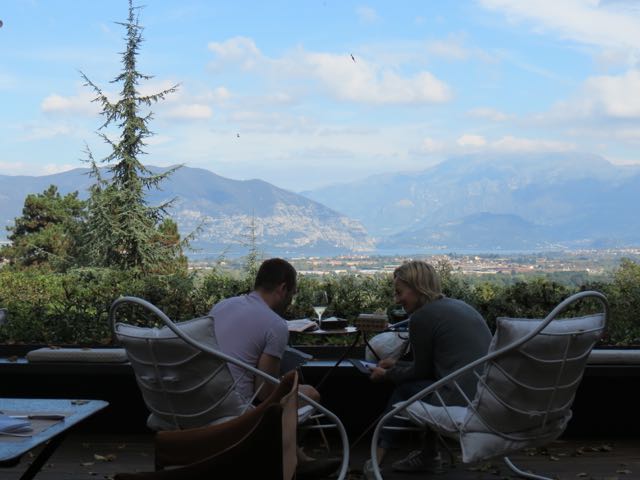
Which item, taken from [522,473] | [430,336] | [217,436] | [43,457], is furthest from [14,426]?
[522,473]

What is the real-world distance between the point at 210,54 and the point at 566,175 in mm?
83402

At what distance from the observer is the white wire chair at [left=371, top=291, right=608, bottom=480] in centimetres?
356

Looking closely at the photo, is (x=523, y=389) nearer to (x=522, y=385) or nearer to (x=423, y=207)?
(x=522, y=385)

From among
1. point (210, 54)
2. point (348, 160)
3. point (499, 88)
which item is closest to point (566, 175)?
point (499, 88)

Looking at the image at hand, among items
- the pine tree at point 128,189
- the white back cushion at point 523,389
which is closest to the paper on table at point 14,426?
the white back cushion at point 523,389

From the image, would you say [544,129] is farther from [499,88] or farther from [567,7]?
[567,7]

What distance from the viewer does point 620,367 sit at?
529cm

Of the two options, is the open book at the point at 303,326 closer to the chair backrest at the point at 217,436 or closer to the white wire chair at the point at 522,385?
the white wire chair at the point at 522,385

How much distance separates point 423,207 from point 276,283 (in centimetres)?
12287

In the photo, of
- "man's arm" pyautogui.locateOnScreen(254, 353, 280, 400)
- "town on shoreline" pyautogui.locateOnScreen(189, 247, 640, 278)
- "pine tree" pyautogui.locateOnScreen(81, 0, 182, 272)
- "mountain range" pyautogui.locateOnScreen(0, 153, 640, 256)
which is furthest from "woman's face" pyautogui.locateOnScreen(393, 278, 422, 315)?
"pine tree" pyautogui.locateOnScreen(81, 0, 182, 272)

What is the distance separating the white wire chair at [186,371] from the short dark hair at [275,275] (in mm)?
486

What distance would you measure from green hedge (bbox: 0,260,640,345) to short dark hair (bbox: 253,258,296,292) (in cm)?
193

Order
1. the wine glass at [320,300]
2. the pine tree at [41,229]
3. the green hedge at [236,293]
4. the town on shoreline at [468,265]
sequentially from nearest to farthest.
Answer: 1. the wine glass at [320,300]
2. the green hedge at [236,293]
3. the town on shoreline at [468,265]
4. the pine tree at [41,229]

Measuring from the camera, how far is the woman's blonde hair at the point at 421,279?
14.0ft
